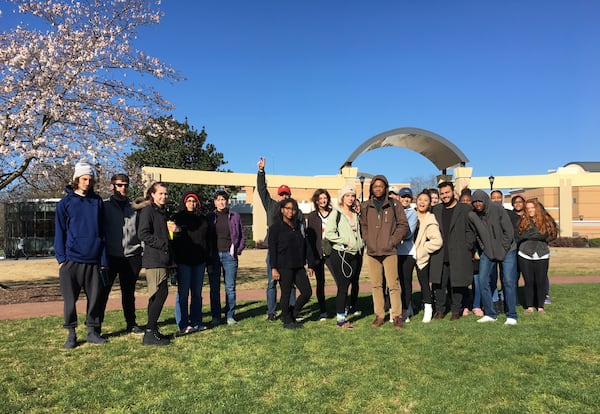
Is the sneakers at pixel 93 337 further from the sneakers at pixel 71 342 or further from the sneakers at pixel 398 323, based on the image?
the sneakers at pixel 398 323

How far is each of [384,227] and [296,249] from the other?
1204 millimetres

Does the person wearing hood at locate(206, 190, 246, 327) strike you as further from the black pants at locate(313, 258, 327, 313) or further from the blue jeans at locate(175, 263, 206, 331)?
the black pants at locate(313, 258, 327, 313)

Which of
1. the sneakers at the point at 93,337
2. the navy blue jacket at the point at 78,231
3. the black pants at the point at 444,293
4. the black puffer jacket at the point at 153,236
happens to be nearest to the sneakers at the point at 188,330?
the sneakers at the point at 93,337

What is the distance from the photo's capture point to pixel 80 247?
501 centimetres

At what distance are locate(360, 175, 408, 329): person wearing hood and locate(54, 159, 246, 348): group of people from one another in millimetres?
2122

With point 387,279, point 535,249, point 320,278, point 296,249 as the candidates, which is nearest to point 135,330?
point 296,249

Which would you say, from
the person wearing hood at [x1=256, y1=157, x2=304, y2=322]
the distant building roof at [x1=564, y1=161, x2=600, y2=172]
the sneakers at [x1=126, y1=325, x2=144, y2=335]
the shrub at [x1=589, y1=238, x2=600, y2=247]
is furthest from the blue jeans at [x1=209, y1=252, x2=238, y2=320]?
the distant building roof at [x1=564, y1=161, x2=600, y2=172]

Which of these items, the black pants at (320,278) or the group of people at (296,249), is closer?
the group of people at (296,249)

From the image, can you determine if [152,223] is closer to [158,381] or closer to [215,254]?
[215,254]

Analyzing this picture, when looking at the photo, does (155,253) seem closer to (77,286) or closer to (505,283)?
(77,286)

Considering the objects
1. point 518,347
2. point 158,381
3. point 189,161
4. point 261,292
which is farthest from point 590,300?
point 189,161

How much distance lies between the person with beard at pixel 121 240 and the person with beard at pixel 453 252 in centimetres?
405

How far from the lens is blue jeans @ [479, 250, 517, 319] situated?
19.7 ft

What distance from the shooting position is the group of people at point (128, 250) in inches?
198
